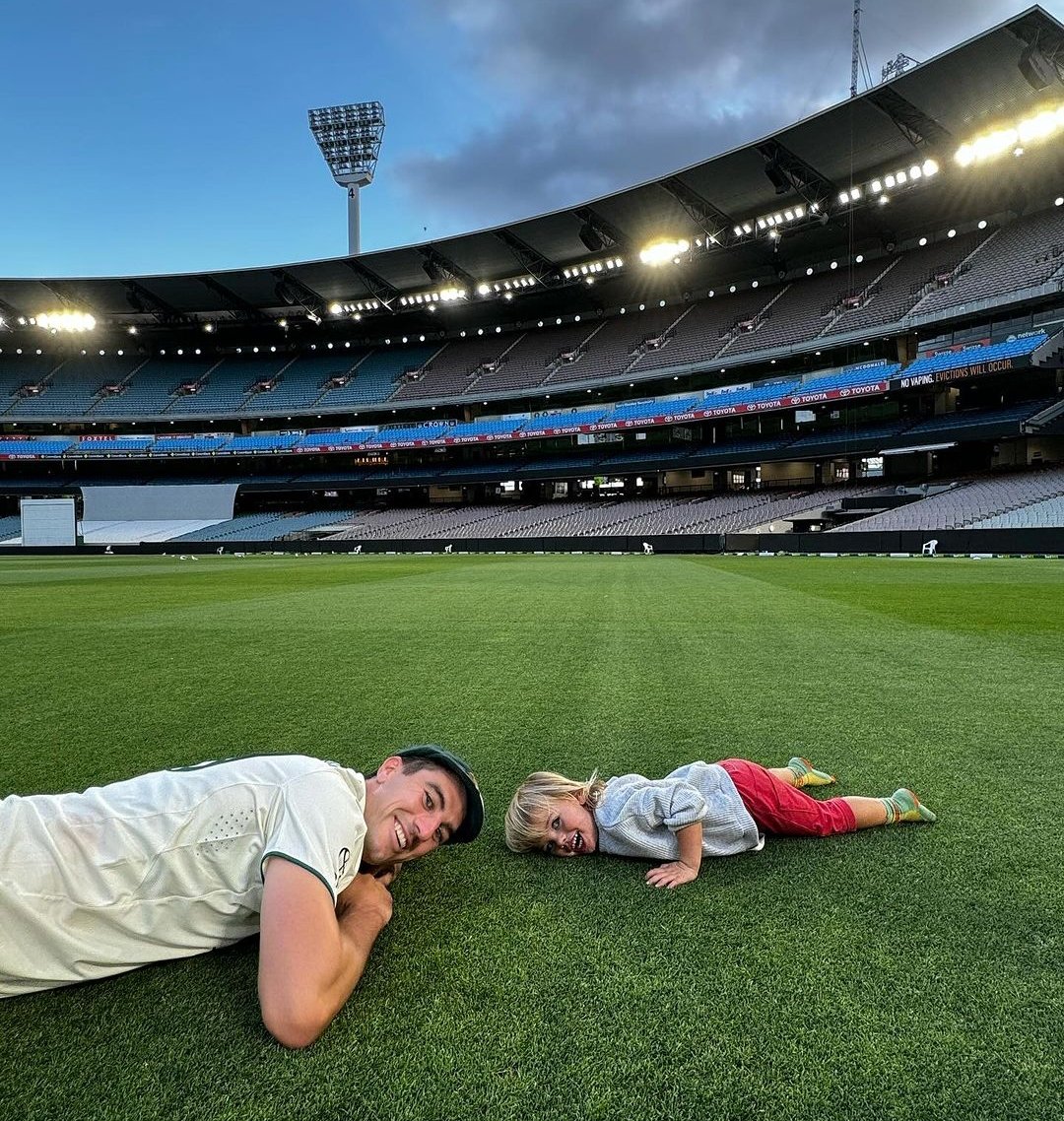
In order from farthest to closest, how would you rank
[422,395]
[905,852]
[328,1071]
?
[422,395]
[905,852]
[328,1071]

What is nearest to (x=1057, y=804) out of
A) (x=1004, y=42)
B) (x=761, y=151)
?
Result: (x=1004, y=42)

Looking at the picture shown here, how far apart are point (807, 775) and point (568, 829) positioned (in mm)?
1340

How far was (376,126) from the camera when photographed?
56.8 m

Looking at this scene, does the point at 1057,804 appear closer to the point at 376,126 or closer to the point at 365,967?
the point at 365,967

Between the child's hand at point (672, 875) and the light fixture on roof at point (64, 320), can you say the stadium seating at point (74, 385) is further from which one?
the child's hand at point (672, 875)


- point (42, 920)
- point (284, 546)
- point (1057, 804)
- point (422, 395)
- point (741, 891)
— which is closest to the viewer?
point (42, 920)

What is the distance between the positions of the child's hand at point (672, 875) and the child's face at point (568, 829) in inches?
11.6

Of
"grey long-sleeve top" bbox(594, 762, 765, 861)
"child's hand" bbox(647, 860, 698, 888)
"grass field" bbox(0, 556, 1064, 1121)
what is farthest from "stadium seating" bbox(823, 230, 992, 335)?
"child's hand" bbox(647, 860, 698, 888)

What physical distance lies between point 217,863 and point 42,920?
42 centimetres

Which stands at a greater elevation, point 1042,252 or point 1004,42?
point 1004,42

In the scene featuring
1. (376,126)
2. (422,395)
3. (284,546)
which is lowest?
(284,546)

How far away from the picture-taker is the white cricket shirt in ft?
5.98

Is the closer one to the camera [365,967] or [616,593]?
[365,967]

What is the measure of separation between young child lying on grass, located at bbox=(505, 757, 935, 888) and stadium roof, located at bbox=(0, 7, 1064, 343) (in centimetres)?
3649
